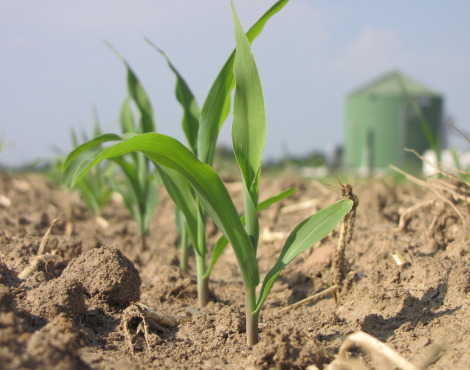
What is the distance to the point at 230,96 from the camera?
1.71m

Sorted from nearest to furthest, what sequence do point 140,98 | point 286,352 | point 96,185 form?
point 286,352 → point 140,98 → point 96,185

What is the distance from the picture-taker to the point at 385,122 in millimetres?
13688

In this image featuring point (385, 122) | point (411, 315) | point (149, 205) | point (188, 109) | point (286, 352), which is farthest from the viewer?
point (385, 122)

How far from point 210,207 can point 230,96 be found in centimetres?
52

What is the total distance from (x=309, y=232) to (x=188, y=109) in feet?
2.52

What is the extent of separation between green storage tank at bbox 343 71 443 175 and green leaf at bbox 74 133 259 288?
11.5 meters

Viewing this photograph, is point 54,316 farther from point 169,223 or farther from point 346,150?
point 346,150

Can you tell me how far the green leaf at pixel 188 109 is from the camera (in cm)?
193

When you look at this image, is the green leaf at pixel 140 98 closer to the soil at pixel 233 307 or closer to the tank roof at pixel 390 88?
the soil at pixel 233 307

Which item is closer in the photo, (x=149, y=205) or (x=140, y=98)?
(x=140, y=98)

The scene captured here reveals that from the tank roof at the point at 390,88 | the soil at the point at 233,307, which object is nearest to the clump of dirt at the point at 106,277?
the soil at the point at 233,307

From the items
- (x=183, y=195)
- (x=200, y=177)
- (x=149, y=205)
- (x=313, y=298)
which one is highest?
(x=200, y=177)

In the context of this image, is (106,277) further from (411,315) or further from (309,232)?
(411,315)

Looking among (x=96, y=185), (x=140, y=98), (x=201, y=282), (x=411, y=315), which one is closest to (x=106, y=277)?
(x=201, y=282)
